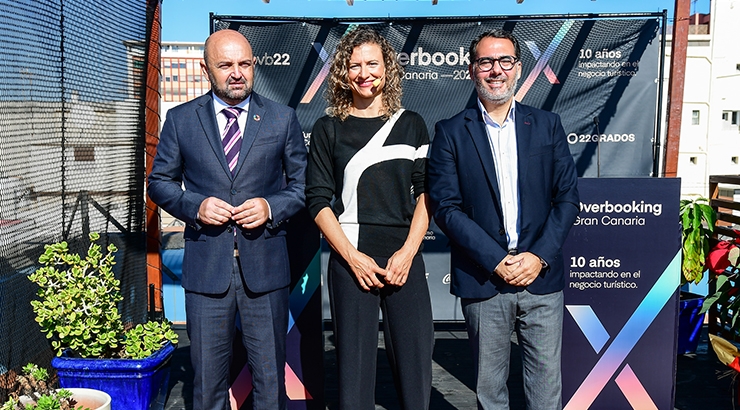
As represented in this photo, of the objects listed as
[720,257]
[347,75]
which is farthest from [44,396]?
[720,257]

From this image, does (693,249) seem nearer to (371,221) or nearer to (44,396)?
(371,221)

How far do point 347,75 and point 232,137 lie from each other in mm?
531

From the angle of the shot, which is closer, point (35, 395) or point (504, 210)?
point (504, 210)

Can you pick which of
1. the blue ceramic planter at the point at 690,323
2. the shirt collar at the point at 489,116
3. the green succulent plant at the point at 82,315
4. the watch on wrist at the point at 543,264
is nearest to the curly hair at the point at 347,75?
the shirt collar at the point at 489,116

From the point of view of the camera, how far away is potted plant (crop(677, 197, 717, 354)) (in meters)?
3.95

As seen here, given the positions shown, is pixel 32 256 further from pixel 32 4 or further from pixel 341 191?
pixel 341 191

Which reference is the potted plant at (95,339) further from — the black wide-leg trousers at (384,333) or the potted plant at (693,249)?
the potted plant at (693,249)

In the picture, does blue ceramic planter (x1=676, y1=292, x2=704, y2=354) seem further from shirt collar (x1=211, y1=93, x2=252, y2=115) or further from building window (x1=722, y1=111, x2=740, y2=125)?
building window (x1=722, y1=111, x2=740, y2=125)

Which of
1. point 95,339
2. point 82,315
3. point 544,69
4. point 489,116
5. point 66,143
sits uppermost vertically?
point 544,69

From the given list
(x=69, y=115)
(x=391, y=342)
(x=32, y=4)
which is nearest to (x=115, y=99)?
(x=69, y=115)

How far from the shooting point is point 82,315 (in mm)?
2717

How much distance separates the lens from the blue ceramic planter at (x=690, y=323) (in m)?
4.15

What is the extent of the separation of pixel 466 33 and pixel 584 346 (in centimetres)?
270

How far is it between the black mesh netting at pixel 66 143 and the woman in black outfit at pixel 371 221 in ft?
5.07
